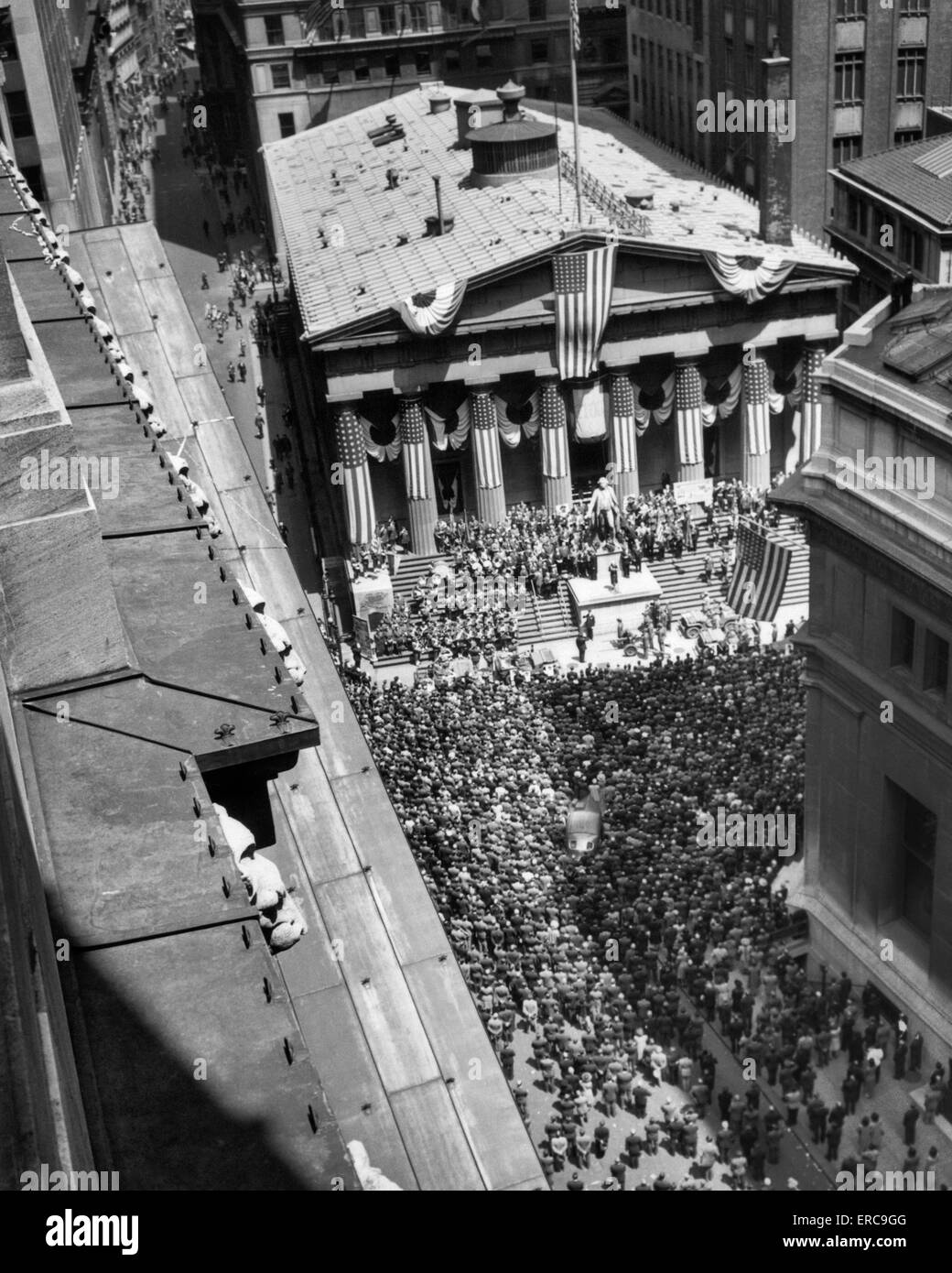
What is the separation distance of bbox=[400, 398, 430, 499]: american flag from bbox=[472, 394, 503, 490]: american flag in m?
2.28

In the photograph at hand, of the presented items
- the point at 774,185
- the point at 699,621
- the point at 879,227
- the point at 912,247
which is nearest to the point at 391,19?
the point at 774,185

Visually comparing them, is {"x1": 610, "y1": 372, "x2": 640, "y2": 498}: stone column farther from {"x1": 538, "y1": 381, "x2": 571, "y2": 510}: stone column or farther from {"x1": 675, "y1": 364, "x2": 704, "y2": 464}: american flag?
{"x1": 538, "y1": 381, "x2": 571, "y2": 510}: stone column

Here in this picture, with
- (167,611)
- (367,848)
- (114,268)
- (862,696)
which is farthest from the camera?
(114,268)

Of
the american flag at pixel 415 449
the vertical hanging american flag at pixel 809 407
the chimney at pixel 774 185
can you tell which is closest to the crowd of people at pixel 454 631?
the american flag at pixel 415 449

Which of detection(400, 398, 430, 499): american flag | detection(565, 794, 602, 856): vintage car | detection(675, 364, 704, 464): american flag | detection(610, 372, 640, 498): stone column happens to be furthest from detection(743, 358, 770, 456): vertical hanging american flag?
detection(565, 794, 602, 856): vintage car

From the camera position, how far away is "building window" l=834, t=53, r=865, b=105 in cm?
8362

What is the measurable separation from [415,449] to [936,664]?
4029 cm

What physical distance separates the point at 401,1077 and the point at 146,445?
8092 mm

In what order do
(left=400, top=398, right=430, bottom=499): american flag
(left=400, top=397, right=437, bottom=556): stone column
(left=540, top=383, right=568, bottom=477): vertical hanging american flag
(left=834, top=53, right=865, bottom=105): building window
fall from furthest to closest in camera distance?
1. (left=834, top=53, right=865, bottom=105): building window
2. (left=540, top=383, right=568, bottom=477): vertical hanging american flag
3. (left=400, top=397, right=437, bottom=556): stone column
4. (left=400, top=398, right=430, bottom=499): american flag

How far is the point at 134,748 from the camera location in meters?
12.2
